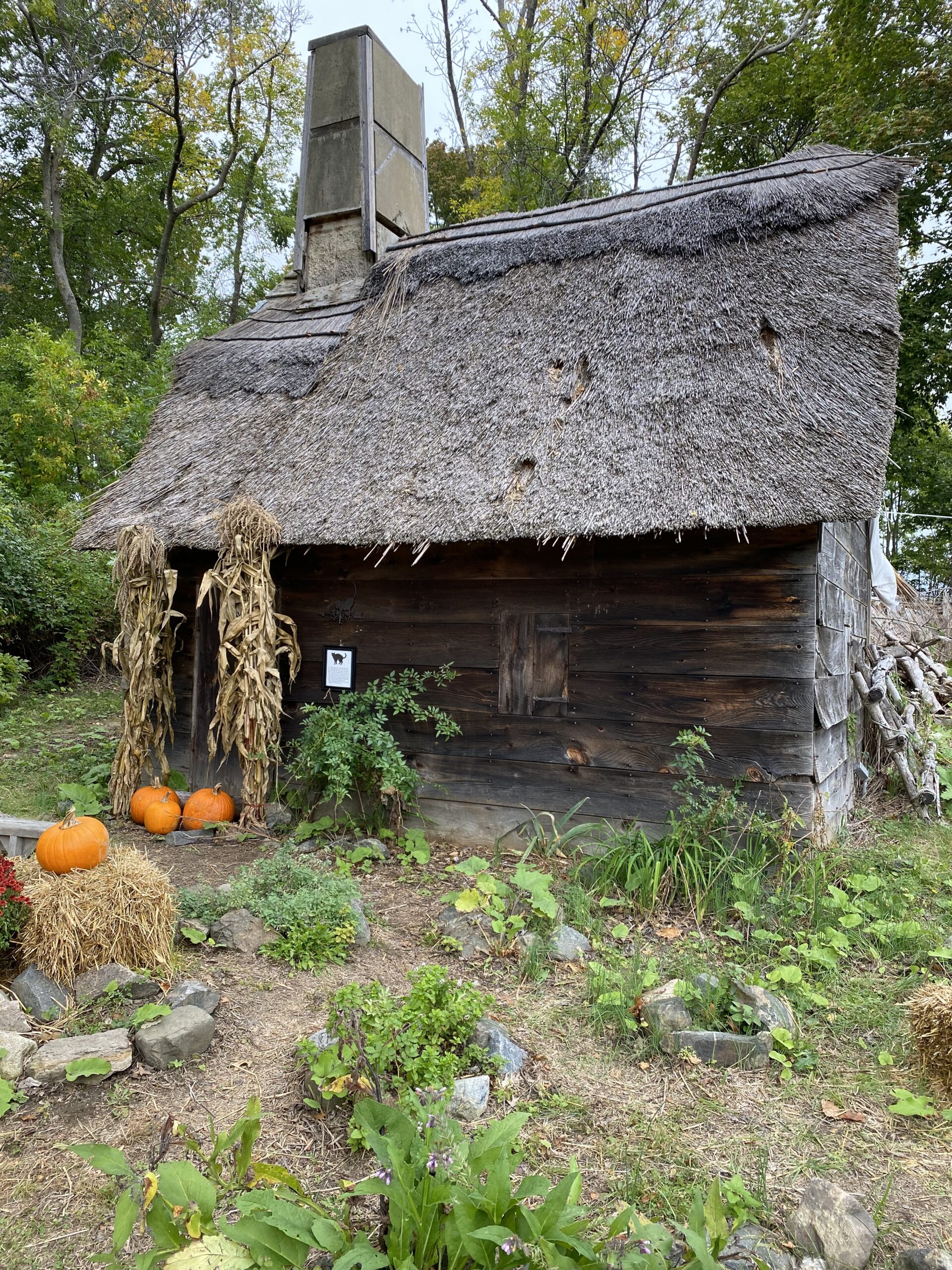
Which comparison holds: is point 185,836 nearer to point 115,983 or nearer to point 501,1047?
point 115,983

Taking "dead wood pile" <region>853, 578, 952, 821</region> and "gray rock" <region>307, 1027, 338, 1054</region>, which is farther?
"dead wood pile" <region>853, 578, 952, 821</region>

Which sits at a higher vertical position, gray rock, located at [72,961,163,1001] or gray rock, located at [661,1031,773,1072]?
gray rock, located at [72,961,163,1001]

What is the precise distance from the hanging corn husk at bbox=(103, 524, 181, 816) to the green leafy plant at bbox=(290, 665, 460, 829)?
3.93ft

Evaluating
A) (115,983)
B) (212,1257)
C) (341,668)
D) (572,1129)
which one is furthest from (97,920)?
(341,668)

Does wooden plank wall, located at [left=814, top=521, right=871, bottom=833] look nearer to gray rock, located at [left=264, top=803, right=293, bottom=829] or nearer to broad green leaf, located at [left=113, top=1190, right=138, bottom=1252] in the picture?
gray rock, located at [left=264, top=803, right=293, bottom=829]

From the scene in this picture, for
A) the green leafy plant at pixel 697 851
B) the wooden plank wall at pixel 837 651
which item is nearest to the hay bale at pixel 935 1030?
the green leafy plant at pixel 697 851

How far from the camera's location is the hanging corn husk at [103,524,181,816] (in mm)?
5723

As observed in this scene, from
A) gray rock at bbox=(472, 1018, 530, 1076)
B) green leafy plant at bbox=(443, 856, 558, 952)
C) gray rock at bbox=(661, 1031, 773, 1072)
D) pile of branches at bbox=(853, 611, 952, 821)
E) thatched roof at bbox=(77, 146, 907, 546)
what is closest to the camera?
gray rock at bbox=(472, 1018, 530, 1076)

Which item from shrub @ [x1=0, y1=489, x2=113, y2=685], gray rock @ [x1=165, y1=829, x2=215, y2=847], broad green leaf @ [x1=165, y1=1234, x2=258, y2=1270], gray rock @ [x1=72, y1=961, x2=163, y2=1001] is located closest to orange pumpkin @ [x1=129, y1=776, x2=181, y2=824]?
gray rock @ [x1=165, y1=829, x2=215, y2=847]

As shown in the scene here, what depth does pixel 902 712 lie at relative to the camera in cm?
698

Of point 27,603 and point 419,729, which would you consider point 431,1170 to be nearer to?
point 419,729

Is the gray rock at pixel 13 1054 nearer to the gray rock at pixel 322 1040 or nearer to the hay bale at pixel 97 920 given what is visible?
the hay bale at pixel 97 920

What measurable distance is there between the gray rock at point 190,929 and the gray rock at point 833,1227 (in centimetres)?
265

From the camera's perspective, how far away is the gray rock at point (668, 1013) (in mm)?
3021
